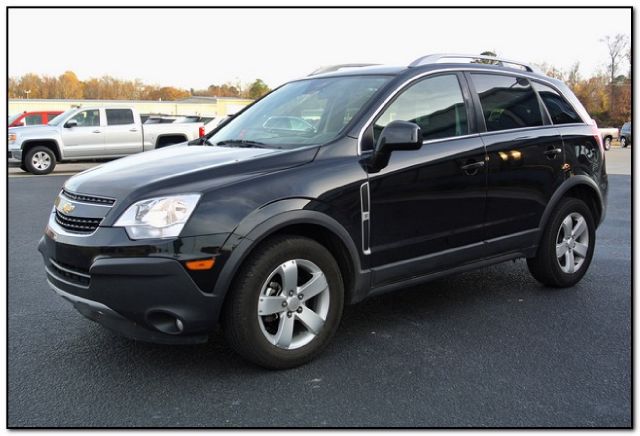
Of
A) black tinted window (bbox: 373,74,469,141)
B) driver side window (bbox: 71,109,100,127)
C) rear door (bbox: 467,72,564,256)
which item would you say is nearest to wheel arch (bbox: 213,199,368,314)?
black tinted window (bbox: 373,74,469,141)

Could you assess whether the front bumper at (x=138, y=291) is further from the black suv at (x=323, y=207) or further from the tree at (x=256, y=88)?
the tree at (x=256, y=88)

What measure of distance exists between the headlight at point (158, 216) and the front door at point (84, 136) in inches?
610

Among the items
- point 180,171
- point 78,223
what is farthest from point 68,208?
point 180,171

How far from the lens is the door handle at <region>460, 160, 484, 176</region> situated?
174 inches

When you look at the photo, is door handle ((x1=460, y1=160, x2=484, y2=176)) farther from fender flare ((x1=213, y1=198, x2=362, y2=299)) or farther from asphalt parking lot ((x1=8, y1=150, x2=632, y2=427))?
fender flare ((x1=213, y1=198, x2=362, y2=299))

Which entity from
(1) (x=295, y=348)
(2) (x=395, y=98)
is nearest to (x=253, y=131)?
(2) (x=395, y=98)

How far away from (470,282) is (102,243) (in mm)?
3307

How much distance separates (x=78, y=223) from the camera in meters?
3.51

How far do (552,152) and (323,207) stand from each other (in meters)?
2.29

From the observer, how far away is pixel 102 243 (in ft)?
10.8

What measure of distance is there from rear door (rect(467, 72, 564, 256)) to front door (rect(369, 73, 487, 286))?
0.15m

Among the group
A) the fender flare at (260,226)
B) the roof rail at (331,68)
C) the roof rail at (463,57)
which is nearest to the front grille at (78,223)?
the fender flare at (260,226)

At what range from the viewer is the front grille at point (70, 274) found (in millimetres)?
3404

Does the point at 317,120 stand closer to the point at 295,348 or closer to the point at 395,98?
the point at 395,98
